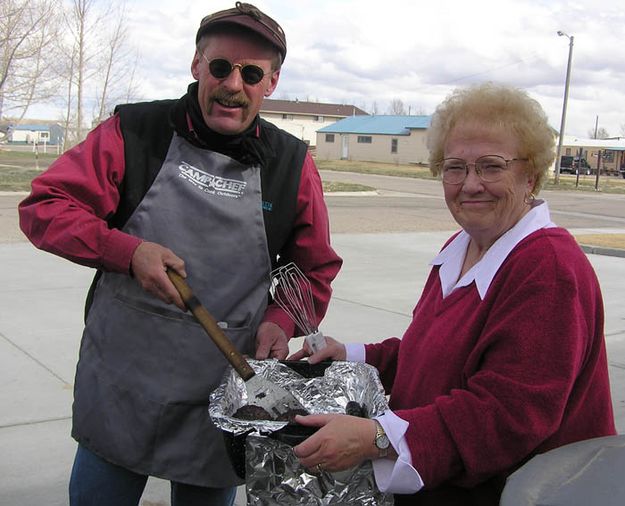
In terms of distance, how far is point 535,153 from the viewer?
6.03 ft

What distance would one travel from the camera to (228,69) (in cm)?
198

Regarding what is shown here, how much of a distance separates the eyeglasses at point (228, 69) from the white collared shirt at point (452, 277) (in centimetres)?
70

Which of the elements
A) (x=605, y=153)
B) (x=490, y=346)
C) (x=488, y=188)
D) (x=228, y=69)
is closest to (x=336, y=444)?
(x=490, y=346)

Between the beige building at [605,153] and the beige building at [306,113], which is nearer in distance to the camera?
the beige building at [605,153]

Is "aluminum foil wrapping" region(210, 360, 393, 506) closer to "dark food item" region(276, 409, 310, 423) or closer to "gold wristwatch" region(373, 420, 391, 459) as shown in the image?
"gold wristwatch" region(373, 420, 391, 459)

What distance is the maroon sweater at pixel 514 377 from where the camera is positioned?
1591 mm

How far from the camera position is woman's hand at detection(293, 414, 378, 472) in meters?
1.60

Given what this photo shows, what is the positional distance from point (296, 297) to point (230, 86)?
66cm

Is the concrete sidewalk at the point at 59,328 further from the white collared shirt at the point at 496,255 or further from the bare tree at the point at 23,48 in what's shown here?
the bare tree at the point at 23,48

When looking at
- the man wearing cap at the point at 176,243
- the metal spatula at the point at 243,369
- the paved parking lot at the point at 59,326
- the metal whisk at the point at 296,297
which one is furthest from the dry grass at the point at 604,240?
the metal spatula at the point at 243,369

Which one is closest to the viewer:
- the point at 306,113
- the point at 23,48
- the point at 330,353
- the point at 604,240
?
the point at 330,353

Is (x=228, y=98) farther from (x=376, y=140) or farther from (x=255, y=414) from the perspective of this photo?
(x=376, y=140)

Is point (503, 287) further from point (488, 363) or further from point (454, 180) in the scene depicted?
point (454, 180)

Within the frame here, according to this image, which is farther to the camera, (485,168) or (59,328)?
(59,328)
